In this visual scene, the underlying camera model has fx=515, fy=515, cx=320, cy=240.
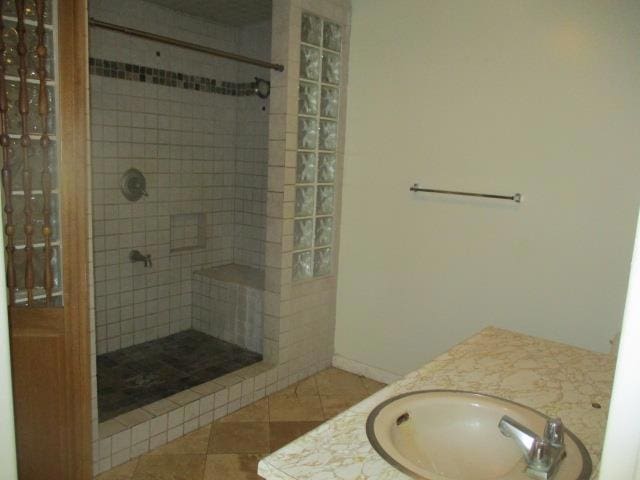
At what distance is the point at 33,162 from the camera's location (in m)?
1.82

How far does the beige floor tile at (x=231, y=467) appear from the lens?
2.19m

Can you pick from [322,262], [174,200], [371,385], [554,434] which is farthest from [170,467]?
[174,200]

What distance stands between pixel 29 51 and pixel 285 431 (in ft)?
6.48

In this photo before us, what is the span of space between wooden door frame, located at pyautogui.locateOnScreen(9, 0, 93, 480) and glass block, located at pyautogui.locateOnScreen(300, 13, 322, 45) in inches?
51.3

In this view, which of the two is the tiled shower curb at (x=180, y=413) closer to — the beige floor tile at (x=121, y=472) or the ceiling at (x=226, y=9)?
the beige floor tile at (x=121, y=472)

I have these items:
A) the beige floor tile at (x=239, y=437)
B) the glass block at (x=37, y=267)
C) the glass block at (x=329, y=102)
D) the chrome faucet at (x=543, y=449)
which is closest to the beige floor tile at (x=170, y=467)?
the beige floor tile at (x=239, y=437)

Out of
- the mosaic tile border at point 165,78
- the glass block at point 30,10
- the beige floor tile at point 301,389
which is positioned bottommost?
the beige floor tile at point 301,389

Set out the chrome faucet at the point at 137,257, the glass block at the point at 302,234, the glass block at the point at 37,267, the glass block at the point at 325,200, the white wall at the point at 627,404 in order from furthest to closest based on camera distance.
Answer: the chrome faucet at the point at 137,257
the glass block at the point at 325,200
the glass block at the point at 302,234
the glass block at the point at 37,267
the white wall at the point at 627,404

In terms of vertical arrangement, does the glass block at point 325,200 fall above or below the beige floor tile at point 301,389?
above

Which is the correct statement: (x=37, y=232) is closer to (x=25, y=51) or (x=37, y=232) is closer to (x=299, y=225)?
(x=25, y=51)

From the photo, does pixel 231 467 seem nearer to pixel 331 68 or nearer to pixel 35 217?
pixel 35 217

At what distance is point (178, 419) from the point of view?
245cm

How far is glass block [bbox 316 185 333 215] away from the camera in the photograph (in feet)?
10.2

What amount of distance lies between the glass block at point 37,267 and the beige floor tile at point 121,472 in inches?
32.8
